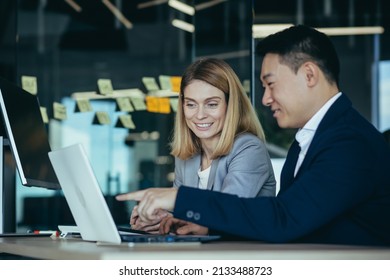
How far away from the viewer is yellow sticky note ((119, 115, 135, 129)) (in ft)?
24.2

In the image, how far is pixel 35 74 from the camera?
8.06m

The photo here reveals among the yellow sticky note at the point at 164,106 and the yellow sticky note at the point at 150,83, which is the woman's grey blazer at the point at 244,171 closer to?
the yellow sticky note at the point at 164,106

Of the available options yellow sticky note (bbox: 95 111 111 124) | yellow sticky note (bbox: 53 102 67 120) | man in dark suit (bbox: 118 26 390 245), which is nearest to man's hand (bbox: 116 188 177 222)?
man in dark suit (bbox: 118 26 390 245)

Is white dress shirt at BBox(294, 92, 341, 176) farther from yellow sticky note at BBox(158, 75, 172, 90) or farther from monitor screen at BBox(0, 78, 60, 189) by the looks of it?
yellow sticky note at BBox(158, 75, 172, 90)

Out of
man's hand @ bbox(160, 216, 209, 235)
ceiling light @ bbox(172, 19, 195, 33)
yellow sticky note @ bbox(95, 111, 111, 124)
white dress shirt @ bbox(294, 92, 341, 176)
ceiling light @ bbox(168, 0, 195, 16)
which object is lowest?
man's hand @ bbox(160, 216, 209, 235)

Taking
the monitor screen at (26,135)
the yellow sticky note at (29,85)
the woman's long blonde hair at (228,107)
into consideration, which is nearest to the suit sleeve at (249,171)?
the woman's long blonde hair at (228,107)

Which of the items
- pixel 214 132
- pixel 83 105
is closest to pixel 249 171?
pixel 214 132

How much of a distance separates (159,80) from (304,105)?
5155mm

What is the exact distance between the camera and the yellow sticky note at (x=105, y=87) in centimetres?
748

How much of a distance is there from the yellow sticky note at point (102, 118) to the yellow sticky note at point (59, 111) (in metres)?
0.41

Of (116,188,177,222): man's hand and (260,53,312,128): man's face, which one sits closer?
(116,188,177,222): man's hand

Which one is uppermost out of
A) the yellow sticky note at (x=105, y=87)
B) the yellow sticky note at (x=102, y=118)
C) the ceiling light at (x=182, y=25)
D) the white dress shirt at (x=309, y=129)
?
the ceiling light at (x=182, y=25)
